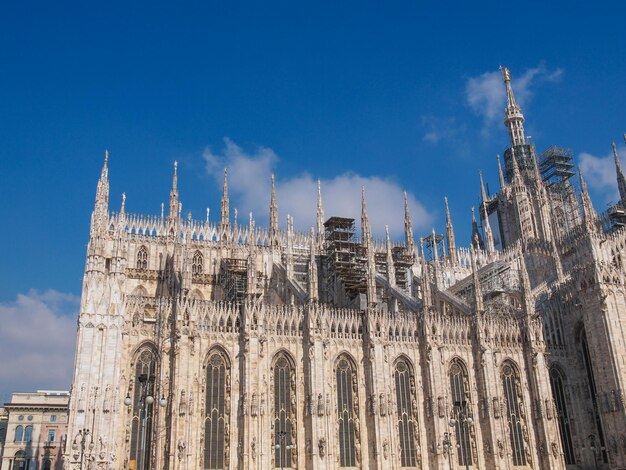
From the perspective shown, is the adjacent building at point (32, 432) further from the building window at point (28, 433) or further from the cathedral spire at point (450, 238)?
the cathedral spire at point (450, 238)

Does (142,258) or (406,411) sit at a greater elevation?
(142,258)

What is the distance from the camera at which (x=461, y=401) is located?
48.7 metres

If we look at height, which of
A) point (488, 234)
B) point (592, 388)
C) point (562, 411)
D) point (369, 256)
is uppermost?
point (488, 234)

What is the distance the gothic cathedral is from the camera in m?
42.3

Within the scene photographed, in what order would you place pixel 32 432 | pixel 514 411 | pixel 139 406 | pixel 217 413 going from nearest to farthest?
pixel 139 406 → pixel 217 413 → pixel 514 411 → pixel 32 432

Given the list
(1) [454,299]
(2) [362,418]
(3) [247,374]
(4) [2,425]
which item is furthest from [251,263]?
(4) [2,425]

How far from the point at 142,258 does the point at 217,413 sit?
76.0 ft

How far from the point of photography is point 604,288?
167ft

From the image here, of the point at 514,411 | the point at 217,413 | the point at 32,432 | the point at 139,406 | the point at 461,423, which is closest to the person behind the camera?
the point at 139,406

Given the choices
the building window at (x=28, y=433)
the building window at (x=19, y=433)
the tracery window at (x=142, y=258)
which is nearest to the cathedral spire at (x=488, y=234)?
the tracery window at (x=142, y=258)

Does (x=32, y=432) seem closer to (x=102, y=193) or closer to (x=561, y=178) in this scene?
(x=102, y=193)

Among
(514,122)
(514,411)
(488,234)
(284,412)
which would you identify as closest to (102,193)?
(284,412)

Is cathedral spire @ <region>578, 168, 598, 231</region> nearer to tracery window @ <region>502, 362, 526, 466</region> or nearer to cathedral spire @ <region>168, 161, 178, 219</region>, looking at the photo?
tracery window @ <region>502, 362, 526, 466</region>

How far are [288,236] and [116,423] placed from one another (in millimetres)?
27445
